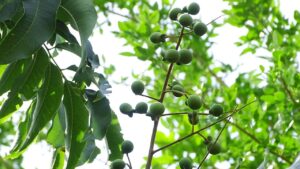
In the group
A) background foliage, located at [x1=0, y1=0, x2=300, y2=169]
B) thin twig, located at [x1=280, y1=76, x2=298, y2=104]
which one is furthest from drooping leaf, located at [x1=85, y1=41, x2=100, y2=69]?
thin twig, located at [x1=280, y1=76, x2=298, y2=104]

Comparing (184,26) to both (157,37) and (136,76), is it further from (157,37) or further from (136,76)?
(136,76)

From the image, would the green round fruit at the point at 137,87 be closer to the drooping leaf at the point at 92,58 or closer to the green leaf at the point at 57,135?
the drooping leaf at the point at 92,58

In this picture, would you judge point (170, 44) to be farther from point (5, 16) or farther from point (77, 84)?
point (5, 16)

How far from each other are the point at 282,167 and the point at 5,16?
5.87 ft

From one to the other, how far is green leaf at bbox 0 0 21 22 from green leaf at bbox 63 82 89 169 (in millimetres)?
364

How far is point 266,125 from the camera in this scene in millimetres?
3074

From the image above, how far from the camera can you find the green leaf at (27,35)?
1391 millimetres

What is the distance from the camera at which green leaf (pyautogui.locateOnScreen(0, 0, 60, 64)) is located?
1.39 metres

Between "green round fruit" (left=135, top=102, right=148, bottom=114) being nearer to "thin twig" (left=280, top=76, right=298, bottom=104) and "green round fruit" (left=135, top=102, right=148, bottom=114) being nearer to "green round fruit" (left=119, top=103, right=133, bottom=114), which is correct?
"green round fruit" (left=119, top=103, right=133, bottom=114)

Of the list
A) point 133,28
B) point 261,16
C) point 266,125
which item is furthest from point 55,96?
point 261,16

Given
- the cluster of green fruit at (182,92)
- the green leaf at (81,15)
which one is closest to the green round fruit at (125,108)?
the cluster of green fruit at (182,92)

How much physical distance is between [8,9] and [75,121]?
0.41 meters

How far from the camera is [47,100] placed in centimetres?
168

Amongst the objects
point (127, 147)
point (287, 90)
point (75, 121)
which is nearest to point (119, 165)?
point (127, 147)
